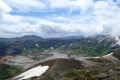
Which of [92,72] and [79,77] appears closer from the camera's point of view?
[79,77]

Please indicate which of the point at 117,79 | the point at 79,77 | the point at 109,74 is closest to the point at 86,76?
the point at 79,77

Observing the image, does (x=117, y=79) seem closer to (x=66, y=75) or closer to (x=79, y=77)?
(x=79, y=77)

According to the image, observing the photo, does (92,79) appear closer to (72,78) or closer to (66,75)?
(72,78)

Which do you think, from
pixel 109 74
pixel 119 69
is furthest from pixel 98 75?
pixel 119 69

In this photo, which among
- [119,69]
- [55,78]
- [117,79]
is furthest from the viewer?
[119,69]

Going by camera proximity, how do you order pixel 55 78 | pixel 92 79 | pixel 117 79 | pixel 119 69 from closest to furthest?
pixel 117 79 → pixel 92 79 → pixel 55 78 → pixel 119 69

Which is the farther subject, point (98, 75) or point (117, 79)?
point (98, 75)

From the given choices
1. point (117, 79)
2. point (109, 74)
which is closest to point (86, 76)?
point (109, 74)

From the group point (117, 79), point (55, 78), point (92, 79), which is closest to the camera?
point (117, 79)
